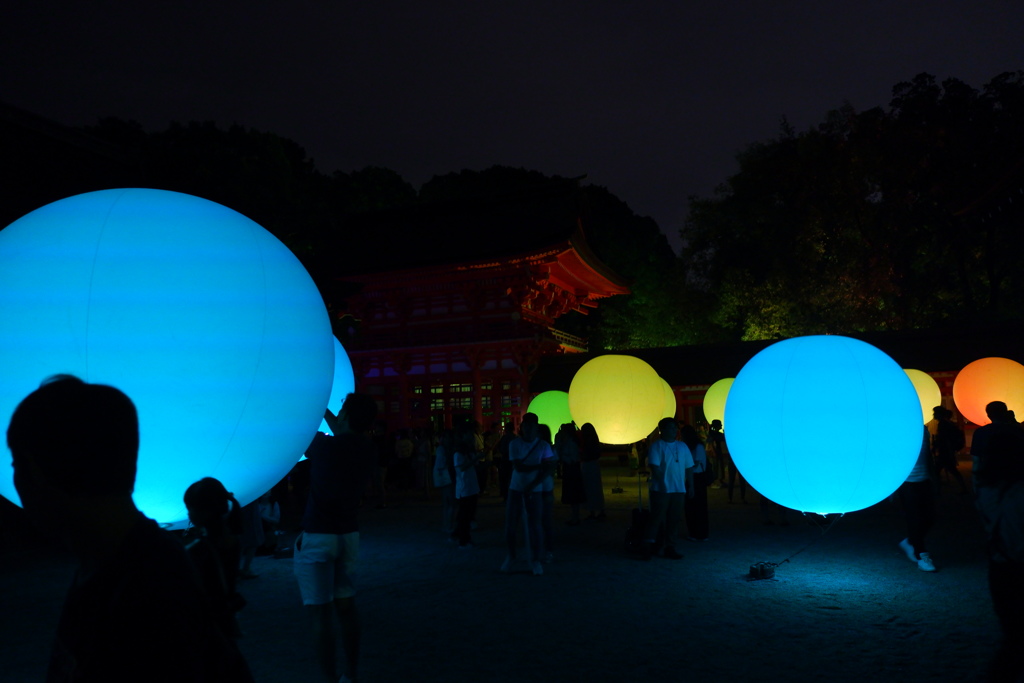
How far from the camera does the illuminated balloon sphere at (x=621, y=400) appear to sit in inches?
389

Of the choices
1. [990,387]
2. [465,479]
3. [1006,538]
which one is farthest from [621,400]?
[990,387]

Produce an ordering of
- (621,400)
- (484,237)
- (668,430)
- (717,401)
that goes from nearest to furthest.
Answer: (668,430) < (621,400) < (717,401) < (484,237)

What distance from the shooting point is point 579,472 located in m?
9.65

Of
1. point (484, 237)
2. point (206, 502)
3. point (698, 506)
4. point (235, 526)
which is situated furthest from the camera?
point (484, 237)

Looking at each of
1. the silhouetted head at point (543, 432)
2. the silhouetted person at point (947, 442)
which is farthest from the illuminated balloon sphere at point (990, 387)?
the silhouetted head at point (543, 432)

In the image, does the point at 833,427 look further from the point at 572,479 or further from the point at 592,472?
the point at 592,472

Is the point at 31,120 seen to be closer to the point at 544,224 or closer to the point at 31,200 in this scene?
the point at 31,200

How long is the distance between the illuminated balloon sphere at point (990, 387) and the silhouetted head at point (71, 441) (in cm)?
1336

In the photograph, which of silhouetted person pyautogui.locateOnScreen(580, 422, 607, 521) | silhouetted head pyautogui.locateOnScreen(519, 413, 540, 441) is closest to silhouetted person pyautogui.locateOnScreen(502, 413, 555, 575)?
silhouetted head pyautogui.locateOnScreen(519, 413, 540, 441)

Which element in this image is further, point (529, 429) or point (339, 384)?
point (529, 429)

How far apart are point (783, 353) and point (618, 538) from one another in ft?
12.8

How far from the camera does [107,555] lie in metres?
1.12

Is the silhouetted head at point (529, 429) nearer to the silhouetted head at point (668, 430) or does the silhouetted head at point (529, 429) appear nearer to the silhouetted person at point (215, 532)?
the silhouetted head at point (668, 430)

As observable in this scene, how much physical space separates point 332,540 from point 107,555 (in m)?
2.46
